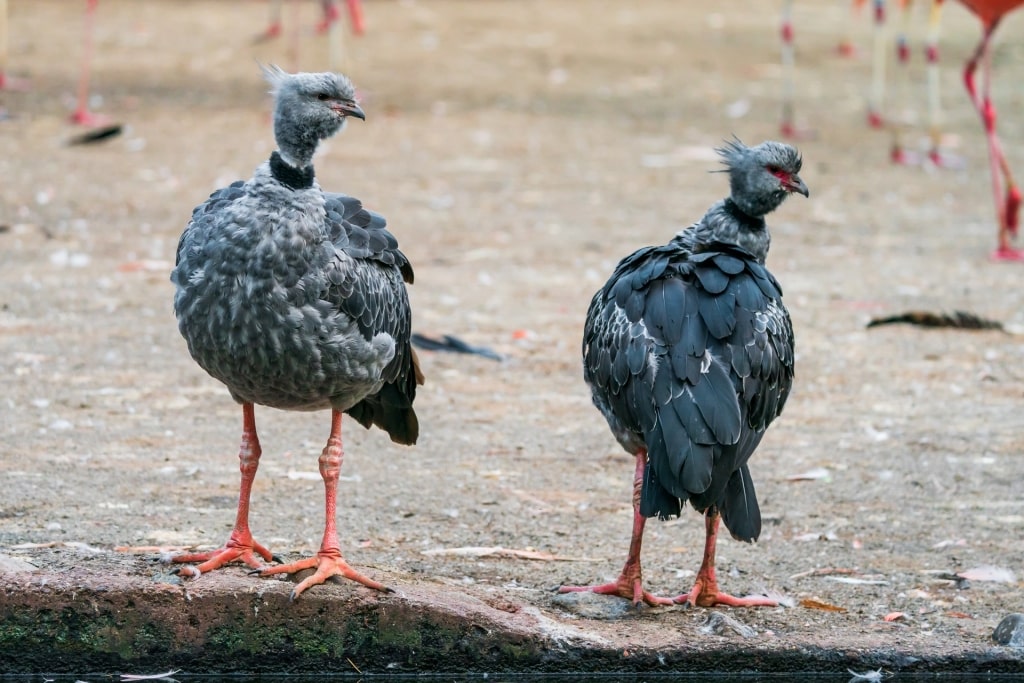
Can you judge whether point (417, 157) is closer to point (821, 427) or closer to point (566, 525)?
point (821, 427)

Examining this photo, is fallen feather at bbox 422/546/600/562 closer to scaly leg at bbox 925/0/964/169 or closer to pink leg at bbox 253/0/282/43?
scaly leg at bbox 925/0/964/169

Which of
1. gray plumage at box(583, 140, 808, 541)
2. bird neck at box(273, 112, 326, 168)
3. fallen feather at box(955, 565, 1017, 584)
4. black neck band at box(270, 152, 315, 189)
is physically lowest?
fallen feather at box(955, 565, 1017, 584)

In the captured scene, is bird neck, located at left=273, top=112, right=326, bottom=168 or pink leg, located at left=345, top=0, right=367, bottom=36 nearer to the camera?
bird neck, located at left=273, top=112, right=326, bottom=168

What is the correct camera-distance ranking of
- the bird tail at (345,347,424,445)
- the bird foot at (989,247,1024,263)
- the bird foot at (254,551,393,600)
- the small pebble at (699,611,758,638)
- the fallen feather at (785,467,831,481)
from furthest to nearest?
the bird foot at (989,247,1024,263), the fallen feather at (785,467,831,481), the bird tail at (345,347,424,445), the small pebble at (699,611,758,638), the bird foot at (254,551,393,600)

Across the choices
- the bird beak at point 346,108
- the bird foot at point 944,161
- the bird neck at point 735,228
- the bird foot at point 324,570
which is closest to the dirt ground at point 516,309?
the bird foot at point 944,161

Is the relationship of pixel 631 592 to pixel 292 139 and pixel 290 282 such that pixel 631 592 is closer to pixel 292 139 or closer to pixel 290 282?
pixel 290 282

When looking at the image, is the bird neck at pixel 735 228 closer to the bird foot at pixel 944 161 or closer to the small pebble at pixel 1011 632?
the small pebble at pixel 1011 632

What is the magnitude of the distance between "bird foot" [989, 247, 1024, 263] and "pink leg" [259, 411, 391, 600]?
683cm

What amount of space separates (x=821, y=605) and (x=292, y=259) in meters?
2.08

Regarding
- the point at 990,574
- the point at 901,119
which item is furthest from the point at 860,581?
the point at 901,119

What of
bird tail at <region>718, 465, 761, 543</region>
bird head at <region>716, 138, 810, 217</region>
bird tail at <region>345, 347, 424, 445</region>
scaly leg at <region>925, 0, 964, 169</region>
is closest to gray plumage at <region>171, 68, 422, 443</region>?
bird tail at <region>345, 347, 424, 445</region>

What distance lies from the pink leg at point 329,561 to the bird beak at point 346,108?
3.41ft

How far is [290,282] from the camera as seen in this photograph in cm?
454

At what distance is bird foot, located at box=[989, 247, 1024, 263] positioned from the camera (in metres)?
10.4
